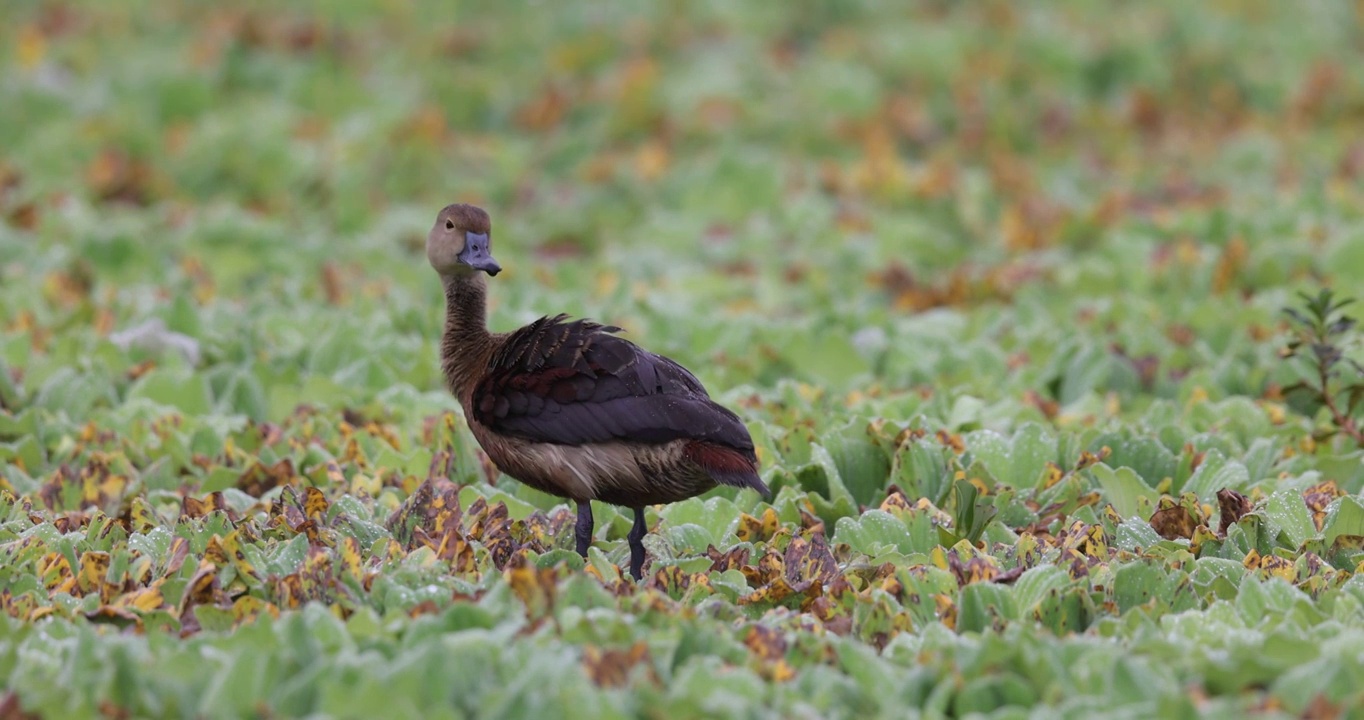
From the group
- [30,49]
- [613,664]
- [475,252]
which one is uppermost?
[30,49]

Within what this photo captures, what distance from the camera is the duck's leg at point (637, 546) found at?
4750 millimetres

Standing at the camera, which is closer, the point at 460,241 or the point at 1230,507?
the point at 1230,507

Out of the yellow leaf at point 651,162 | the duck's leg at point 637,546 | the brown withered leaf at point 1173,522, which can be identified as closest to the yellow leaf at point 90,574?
the duck's leg at point 637,546

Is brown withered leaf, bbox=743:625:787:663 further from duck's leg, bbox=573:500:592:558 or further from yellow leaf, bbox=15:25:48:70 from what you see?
yellow leaf, bbox=15:25:48:70

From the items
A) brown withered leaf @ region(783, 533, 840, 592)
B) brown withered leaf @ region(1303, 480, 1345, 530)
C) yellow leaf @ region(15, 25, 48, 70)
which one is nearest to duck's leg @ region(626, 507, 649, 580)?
brown withered leaf @ region(783, 533, 840, 592)

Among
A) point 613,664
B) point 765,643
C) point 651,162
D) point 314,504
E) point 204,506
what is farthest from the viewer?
point 651,162

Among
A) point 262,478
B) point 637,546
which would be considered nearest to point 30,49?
point 262,478

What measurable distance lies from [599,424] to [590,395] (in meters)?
0.09

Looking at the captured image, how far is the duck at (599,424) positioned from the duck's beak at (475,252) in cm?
7

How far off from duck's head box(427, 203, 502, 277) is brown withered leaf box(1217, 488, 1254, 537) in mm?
2188

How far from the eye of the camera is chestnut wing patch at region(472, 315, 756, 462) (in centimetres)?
466

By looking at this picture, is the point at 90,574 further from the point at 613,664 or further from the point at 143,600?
the point at 613,664

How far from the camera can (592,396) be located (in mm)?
4793

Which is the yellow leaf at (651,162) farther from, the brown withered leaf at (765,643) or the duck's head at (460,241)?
the brown withered leaf at (765,643)
